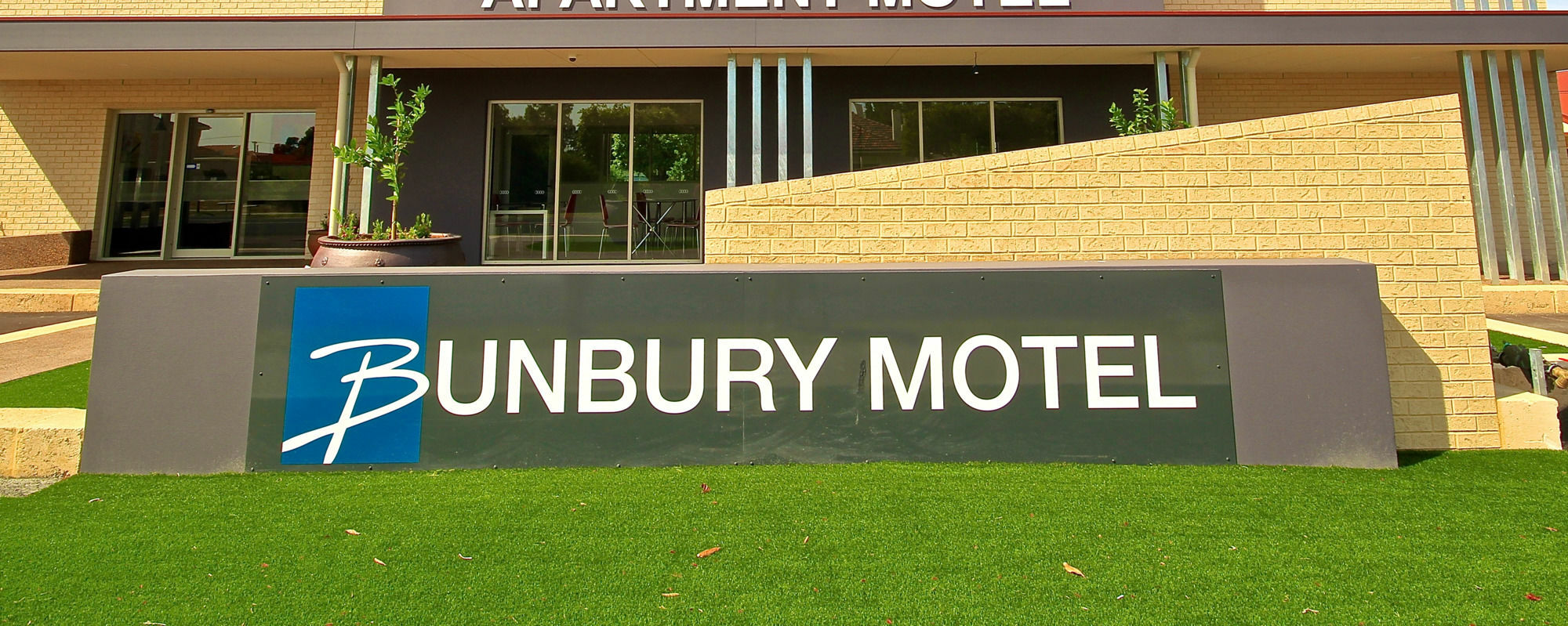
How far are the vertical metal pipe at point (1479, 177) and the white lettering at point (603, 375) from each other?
400 inches

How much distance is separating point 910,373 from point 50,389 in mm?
5717

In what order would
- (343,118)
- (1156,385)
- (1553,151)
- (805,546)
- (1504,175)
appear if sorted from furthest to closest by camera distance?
(1553,151) < (343,118) < (1504,175) < (1156,385) < (805,546)

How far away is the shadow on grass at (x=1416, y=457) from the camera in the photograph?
463cm

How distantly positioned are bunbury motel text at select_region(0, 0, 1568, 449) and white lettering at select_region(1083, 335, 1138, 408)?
383 cm

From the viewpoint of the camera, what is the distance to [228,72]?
1234 cm

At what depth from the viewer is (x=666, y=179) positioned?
40.9 feet

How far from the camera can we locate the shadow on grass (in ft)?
15.2

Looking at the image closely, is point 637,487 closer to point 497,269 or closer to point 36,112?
point 497,269

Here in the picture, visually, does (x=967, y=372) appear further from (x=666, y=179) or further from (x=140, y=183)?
(x=140, y=183)

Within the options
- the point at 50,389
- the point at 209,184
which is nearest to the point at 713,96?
the point at 209,184

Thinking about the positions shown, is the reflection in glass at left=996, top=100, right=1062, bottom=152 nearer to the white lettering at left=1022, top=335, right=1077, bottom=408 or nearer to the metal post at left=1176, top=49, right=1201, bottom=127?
the metal post at left=1176, top=49, right=1201, bottom=127

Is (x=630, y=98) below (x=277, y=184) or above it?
above

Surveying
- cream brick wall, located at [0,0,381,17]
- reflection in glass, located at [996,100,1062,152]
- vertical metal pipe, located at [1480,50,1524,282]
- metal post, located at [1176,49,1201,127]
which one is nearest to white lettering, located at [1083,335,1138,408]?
metal post, located at [1176,49,1201,127]

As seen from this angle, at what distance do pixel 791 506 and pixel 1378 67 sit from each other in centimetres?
1233
